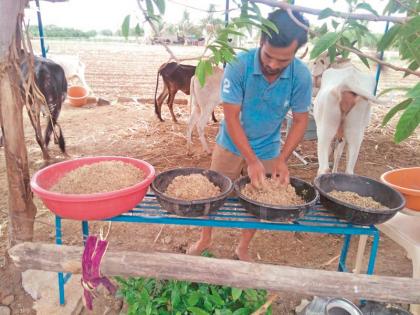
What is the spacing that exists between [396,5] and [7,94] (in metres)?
1.87

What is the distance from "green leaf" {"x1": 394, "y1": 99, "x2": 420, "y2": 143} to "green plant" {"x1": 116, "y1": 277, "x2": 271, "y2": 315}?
1.22 meters

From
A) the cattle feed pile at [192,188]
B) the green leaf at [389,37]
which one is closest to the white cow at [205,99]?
the cattle feed pile at [192,188]

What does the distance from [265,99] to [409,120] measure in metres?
1.23

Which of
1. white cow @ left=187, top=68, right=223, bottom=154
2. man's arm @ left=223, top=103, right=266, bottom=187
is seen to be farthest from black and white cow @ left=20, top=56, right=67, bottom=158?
man's arm @ left=223, top=103, right=266, bottom=187

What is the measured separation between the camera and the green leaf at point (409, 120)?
0.80 metres

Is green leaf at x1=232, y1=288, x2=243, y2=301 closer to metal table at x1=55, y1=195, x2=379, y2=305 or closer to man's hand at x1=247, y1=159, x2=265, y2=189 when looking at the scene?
metal table at x1=55, y1=195, x2=379, y2=305

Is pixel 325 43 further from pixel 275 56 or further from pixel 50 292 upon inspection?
pixel 50 292

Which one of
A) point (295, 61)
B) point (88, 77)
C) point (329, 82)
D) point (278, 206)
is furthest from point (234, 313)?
point (88, 77)

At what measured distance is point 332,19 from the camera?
51.8 inches

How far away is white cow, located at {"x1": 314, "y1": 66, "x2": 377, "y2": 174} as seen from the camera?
9.86 feet

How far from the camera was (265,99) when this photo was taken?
2.01 metres

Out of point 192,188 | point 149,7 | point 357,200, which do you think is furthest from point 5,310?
point 357,200

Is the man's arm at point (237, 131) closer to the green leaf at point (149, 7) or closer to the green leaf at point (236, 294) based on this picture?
the green leaf at point (236, 294)

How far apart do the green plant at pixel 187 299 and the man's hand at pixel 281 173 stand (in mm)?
604
